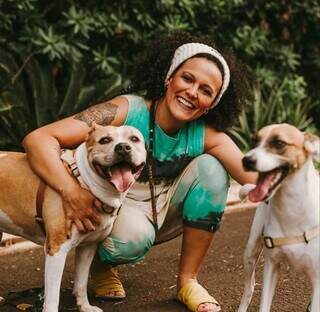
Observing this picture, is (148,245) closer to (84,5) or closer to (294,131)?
(294,131)

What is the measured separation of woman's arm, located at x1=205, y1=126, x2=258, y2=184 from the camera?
12.8 feet

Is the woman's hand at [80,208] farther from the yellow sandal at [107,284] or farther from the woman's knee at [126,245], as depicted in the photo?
the yellow sandal at [107,284]

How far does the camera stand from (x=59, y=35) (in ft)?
21.8

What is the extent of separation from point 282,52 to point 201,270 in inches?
172

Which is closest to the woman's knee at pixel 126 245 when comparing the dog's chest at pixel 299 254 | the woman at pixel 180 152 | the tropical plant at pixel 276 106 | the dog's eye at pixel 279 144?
the woman at pixel 180 152

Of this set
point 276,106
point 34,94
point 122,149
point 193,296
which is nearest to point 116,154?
point 122,149

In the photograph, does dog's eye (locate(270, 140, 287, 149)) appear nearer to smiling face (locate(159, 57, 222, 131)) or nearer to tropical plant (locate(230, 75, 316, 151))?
smiling face (locate(159, 57, 222, 131))

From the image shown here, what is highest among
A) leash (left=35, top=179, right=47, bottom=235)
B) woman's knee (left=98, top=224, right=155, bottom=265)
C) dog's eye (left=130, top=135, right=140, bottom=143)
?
dog's eye (left=130, top=135, right=140, bottom=143)

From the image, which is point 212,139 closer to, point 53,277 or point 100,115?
point 100,115

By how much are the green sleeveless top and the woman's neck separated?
0.03 metres

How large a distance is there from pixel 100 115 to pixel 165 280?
118cm

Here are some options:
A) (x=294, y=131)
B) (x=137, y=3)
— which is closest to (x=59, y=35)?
(x=137, y=3)

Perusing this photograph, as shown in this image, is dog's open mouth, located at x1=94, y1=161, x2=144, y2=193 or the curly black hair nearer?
dog's open mouth, located at x1=94, y1=161, x2=144, y2=193

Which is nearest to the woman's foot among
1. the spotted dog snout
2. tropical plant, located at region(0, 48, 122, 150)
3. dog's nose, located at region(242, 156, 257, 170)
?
the spotted dog snout
